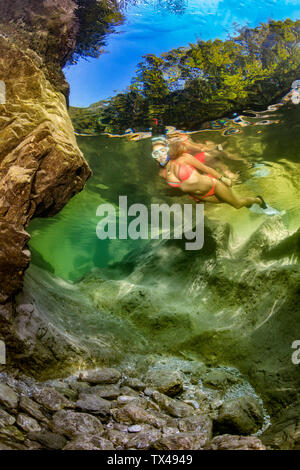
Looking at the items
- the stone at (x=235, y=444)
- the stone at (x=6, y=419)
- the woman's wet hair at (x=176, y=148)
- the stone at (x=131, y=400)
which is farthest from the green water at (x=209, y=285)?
the stone at (x=235, y=444)

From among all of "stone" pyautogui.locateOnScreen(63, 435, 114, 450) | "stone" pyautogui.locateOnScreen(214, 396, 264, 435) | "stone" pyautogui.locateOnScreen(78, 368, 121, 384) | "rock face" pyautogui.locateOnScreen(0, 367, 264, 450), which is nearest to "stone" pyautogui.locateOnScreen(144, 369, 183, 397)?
"rock face" pyautogui.locateOnScreen(0, 367, 264, 450)

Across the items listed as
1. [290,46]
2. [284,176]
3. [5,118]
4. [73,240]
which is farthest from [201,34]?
[73,240]

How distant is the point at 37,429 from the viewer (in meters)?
2.68

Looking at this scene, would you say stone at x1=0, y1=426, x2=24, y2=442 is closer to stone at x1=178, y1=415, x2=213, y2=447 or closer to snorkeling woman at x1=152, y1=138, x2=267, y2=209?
stone at x1=178, y1=415, x2=213, y2=447

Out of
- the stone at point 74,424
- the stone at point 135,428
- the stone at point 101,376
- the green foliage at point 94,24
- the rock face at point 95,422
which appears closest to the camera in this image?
the rock face at point 95,422

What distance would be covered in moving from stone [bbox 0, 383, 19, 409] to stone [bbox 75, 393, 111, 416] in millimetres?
768

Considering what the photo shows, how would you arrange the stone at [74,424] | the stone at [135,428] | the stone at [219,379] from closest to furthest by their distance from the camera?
the stone at [74,424] → the stone at [135,428] → the stone at [219,379]

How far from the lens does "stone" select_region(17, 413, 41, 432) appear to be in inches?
104

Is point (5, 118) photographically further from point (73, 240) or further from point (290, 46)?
point (73, 240)

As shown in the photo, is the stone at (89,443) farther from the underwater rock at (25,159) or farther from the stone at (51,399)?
the underwater rock at (25,159)

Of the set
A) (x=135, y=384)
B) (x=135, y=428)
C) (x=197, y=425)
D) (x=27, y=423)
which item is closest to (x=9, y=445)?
(x=27, y=423)

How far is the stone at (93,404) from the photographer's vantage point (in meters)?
3.41

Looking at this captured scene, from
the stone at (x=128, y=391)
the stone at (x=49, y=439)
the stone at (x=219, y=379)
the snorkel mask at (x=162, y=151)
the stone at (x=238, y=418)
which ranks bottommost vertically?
the stone at (x=219, y=379)
